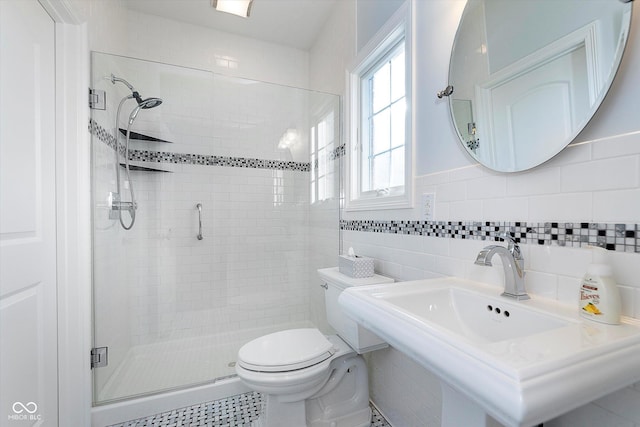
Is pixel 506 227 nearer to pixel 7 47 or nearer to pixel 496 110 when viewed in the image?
pixel 496 110

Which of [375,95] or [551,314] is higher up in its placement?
[375,95]

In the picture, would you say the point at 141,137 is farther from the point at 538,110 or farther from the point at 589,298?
the point at 589,298

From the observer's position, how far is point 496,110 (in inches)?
37.7

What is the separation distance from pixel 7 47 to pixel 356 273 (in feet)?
5.61

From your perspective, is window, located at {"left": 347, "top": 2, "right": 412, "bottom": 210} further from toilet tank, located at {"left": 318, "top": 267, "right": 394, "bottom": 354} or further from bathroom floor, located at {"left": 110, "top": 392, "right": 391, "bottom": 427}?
bathroom floor, located at {"left": 110, "top": 392, "right": 391, "bottom": 427}

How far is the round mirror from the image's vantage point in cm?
69

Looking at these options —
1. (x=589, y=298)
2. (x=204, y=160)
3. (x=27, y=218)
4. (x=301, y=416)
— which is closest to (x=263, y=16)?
(x=204, y=160)

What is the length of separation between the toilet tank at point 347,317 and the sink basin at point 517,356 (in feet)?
1.72

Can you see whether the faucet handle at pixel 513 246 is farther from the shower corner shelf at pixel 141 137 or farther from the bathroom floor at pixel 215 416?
the shower corner shelf at pixel 141 137

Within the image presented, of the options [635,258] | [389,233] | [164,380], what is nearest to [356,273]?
[389,233]

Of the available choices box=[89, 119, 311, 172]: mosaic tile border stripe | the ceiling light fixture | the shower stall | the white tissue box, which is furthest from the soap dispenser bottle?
the ceiling light fixture

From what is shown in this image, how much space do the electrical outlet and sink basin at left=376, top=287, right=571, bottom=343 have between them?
0.37m

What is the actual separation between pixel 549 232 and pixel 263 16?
8.18ft

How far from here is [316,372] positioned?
127cm
